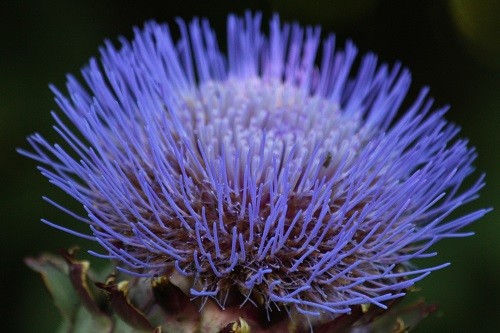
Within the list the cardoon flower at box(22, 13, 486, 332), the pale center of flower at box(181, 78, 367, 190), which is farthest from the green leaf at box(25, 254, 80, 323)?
the pale center of flower at box(181, 78, 367, 190)

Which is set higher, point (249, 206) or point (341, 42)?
point (341, 42)

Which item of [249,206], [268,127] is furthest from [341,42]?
[249,206]

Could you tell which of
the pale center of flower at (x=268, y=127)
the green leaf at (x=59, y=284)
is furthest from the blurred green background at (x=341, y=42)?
the pale center of flower at (x=268, y=127)

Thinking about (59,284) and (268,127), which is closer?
(59,284)

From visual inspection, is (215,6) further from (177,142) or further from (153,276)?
(153,276)

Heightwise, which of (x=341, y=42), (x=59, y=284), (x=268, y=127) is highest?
(x=341, y=42)

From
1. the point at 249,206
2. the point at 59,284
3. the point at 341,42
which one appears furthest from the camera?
the point at 341,42

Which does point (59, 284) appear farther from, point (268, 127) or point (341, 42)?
point (341, 42)

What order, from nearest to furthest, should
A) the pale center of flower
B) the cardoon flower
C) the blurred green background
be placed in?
the cardoon flower → the pale center of flower → the blurred green background

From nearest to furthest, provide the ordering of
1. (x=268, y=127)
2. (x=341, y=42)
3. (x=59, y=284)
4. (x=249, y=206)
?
1. (x=249, y=206)
2. (x=59, y=284)
3. (x=268, y=127)
4. (x=341, y=42)

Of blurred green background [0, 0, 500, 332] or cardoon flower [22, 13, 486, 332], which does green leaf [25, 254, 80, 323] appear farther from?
blurred green background [0, 0, 500, 332]
